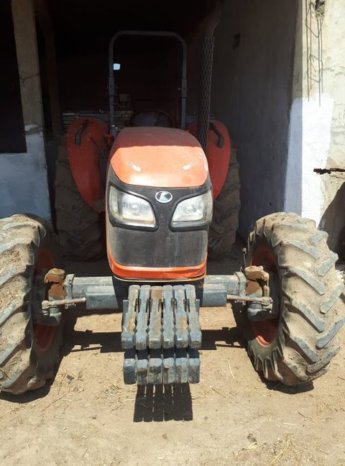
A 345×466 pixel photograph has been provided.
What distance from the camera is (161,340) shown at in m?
2.16

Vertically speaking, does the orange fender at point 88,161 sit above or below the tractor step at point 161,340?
above

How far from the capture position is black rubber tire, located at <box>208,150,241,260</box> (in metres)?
4.09

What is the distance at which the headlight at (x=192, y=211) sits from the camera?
2346mm

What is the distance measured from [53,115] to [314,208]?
4177mm

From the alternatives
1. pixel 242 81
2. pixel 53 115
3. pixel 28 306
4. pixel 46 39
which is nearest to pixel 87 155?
pixel 28 306

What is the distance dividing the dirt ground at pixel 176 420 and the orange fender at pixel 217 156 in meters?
1.39

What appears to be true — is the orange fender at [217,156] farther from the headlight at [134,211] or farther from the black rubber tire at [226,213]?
the headlight at [134,211]

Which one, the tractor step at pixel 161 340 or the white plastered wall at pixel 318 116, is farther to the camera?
the white plastered wall at pixel 318 116

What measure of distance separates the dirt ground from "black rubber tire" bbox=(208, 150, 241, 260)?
4.36 feet

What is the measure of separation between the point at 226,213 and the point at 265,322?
4.42ft

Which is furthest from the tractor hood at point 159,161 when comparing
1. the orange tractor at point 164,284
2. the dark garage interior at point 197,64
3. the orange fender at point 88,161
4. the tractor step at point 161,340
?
the dark garage interior at point 197,64

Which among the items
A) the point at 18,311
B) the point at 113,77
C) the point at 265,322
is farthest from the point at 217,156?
the point at 18,311

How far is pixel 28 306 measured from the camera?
2451mm

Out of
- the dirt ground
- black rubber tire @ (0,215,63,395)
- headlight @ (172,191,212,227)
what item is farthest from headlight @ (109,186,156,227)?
the dirt ground
